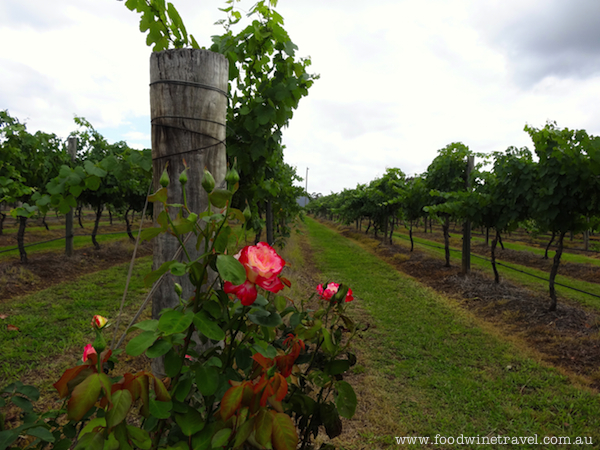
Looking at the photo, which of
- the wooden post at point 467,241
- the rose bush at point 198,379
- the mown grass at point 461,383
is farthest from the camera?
the wooden post at point 467,241

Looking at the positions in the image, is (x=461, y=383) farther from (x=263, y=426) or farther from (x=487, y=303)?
(x=263, y=426)

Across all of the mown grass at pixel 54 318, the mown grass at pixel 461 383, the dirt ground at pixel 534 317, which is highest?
the dirt ground at pixel 534 317

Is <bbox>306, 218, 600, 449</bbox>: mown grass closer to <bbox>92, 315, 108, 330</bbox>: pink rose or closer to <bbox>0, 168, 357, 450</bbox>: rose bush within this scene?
<bbox>0, 168, 357, 450</bbox>: rose bush

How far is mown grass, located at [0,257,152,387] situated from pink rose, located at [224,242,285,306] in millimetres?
3528

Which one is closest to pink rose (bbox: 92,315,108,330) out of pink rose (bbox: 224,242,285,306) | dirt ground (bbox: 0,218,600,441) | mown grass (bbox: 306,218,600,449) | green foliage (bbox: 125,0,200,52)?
pink rose (bbox: 224,242,285,306)

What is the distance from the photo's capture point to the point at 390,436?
255 cm

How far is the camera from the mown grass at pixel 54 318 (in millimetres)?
3553

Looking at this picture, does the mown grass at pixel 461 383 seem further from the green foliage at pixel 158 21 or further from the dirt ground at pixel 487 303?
the green foliage at pixel 158 21

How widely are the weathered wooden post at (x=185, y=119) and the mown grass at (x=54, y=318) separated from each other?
9.65 feet

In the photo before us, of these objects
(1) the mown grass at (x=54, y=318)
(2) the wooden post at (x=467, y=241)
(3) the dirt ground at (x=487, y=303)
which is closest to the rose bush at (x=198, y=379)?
(3) the dirt ground at (x=487, y=303)

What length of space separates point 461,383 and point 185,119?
3678 mm

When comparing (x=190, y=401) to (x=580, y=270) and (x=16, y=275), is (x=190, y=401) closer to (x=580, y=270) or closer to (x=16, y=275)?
(x=16, y=275)

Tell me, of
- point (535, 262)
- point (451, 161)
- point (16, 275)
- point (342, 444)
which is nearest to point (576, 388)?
point (342, 444)

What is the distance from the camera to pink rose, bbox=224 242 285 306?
0.66 m
